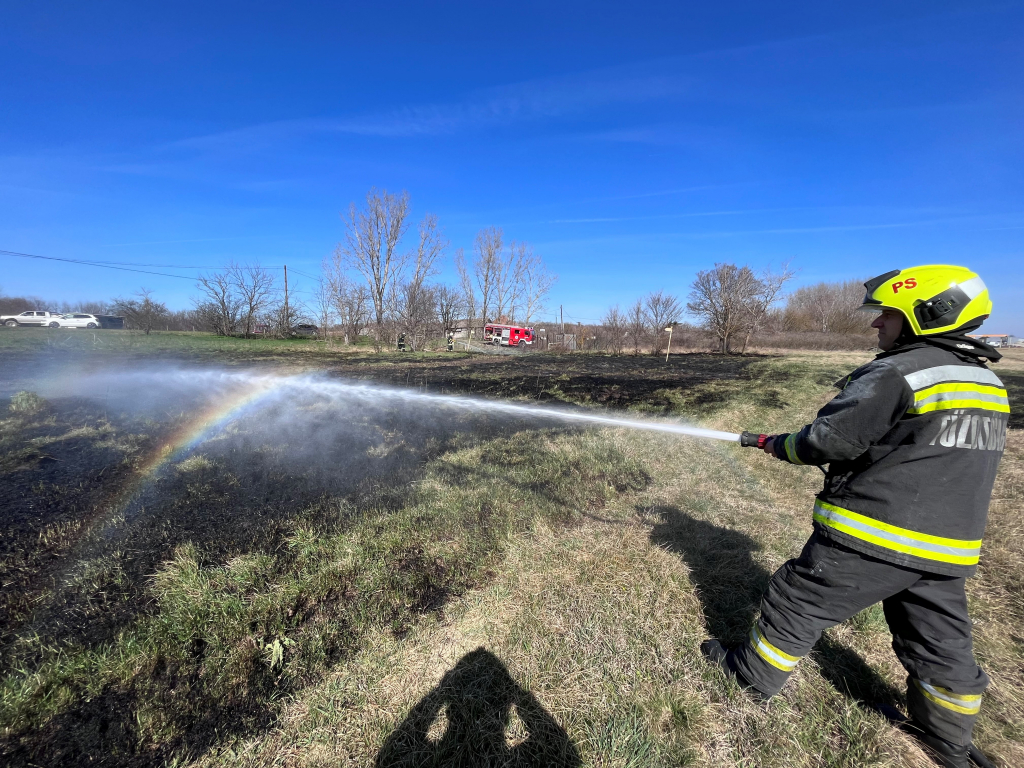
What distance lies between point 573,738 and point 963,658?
1.86 meters

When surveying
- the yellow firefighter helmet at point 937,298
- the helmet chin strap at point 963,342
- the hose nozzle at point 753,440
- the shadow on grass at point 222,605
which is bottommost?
the shadow on grass at point 222,605

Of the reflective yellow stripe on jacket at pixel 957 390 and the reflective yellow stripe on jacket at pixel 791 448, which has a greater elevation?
the reflective yellow stripe on jacket at pixel 957 390

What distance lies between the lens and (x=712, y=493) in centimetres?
521

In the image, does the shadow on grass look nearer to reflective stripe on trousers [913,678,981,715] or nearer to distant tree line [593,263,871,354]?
reflective stripe on trousers [913,678,981,715]

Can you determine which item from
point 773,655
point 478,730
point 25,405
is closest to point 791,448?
point 773,655

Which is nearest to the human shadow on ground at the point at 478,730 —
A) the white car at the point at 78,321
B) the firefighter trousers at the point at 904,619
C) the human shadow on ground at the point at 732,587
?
the firefighter trousers at the point at 904,619

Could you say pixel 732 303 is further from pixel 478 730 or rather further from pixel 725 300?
pixel 478 730

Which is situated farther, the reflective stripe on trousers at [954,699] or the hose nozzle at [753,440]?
the hose nozzle at [753,440]

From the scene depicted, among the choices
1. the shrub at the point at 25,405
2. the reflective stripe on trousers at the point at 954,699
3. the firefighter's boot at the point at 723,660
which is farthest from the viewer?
the shrub at the point at 25,405

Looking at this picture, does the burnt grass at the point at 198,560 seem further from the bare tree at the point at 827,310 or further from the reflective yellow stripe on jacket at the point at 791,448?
the bare tree at the point at 827,310

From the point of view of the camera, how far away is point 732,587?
3232 millimetres

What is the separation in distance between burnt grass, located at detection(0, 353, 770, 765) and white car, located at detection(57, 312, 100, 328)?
52.0 m

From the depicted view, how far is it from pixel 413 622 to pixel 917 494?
112 inches

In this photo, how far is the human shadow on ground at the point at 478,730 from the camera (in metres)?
1.92
